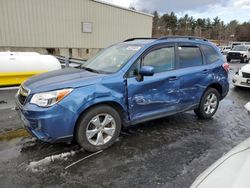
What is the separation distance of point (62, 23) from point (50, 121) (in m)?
14.9

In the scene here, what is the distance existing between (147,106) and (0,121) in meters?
3.11

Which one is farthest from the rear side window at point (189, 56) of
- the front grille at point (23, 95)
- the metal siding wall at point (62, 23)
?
the metal siding wall at point (62, 23)

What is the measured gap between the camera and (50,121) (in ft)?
11.1

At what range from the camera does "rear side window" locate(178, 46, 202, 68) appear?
16.0 ft

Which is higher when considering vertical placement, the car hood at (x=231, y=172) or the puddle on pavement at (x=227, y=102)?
the car hood at (x=231, y=172)

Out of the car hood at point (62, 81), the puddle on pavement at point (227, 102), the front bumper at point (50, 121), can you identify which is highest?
the car hood at point (62, 81)

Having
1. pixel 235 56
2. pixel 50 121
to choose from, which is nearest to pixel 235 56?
pixel 235 56

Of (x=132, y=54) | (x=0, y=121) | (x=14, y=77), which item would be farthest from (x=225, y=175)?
(x=14, y=77)

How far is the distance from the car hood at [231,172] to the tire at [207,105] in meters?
3.45

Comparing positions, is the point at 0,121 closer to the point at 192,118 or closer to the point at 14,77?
the point at 14,77

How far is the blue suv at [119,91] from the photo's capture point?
3.47 meters

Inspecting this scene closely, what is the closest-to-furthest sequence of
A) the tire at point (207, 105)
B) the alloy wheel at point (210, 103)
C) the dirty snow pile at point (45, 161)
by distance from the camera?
the dirty snow pile at point (45, 161), the tire at point (207, 105), the alloy wheel at point (210, 103)

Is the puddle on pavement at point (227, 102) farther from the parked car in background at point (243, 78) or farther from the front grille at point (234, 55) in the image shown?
the front grille at point (234, 55)

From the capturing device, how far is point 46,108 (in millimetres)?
3385
